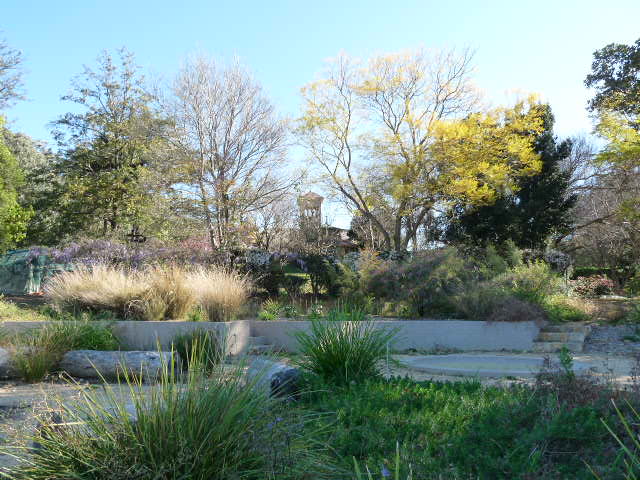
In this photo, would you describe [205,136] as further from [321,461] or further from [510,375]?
[321,461]

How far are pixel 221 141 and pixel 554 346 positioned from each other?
10312mm

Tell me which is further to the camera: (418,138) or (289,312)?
(418,138)

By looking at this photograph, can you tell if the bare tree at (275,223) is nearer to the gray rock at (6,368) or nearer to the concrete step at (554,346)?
the concrete step at (554,346)

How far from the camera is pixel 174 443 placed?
2.47 metres

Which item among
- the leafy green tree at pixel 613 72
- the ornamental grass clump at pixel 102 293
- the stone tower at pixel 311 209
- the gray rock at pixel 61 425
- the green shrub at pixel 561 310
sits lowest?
the gray rock at pixel 61 425

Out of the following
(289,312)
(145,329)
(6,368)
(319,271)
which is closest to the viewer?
(6,368)

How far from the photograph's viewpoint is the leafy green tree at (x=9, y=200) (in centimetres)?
1689

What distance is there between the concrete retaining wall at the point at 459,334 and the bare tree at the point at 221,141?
7.15 m

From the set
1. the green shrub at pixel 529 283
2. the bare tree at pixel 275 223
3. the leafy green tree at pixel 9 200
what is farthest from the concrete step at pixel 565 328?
the leafy green tree at pixel 9 200

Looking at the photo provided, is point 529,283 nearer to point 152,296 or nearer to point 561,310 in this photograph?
point 561,310

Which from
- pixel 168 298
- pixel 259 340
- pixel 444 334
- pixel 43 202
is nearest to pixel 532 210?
pixel 444 334

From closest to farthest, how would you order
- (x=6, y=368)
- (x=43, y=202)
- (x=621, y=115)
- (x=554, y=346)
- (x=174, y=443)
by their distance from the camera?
(x=174, y=443) < (x=6, y=368) < (x=554, y=346) < (x=621, y=115) < (x=43, y=202)

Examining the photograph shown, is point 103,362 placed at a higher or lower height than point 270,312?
lower

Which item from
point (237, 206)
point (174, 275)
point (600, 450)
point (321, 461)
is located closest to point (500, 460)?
point (600, 450)
